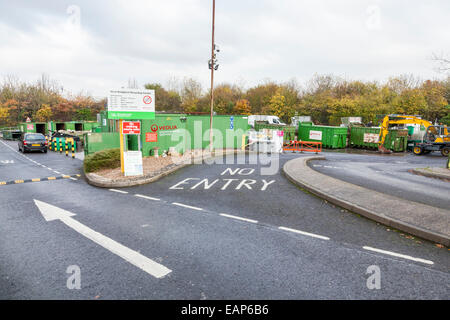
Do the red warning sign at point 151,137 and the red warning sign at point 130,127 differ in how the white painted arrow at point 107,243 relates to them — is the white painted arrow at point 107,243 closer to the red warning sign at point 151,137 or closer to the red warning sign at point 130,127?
the red warning sign at point 130,127

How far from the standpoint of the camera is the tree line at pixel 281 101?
45.6 meters

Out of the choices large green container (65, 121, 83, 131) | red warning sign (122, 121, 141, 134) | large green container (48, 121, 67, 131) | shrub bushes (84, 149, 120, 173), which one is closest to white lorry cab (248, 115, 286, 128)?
large green container (65, 121, 83, 131)

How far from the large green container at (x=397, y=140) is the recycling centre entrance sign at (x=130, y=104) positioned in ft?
85.9

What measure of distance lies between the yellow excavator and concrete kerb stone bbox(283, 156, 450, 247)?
21.3 meters

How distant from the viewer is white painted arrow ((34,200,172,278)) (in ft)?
15.2

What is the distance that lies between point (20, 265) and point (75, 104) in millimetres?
65840

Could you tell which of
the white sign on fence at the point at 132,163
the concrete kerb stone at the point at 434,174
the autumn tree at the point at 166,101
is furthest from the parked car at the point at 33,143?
the autumn tree at the point at 166,101

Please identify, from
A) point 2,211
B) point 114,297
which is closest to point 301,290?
point 114,297

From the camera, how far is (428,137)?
26.4 m

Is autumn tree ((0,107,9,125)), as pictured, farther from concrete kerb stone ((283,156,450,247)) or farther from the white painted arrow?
concrete kerb stone ((283,156,450,247))

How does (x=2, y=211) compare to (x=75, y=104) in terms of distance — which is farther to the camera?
(x=75, y=104)

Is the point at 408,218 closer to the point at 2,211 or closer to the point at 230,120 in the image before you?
the point at 2,211

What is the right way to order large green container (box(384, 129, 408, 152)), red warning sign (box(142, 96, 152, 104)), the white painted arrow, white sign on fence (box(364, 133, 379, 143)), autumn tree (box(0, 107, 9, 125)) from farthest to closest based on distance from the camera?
autumn tree (box(0, 107, 9, 125))
white sign on fence (box(364, 133, 379, 143))
large green container (box(384, 129, 408, 152))
red warning sign (box(142, 96, 152, 104))
the white painted arrow

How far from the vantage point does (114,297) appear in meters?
3.85
